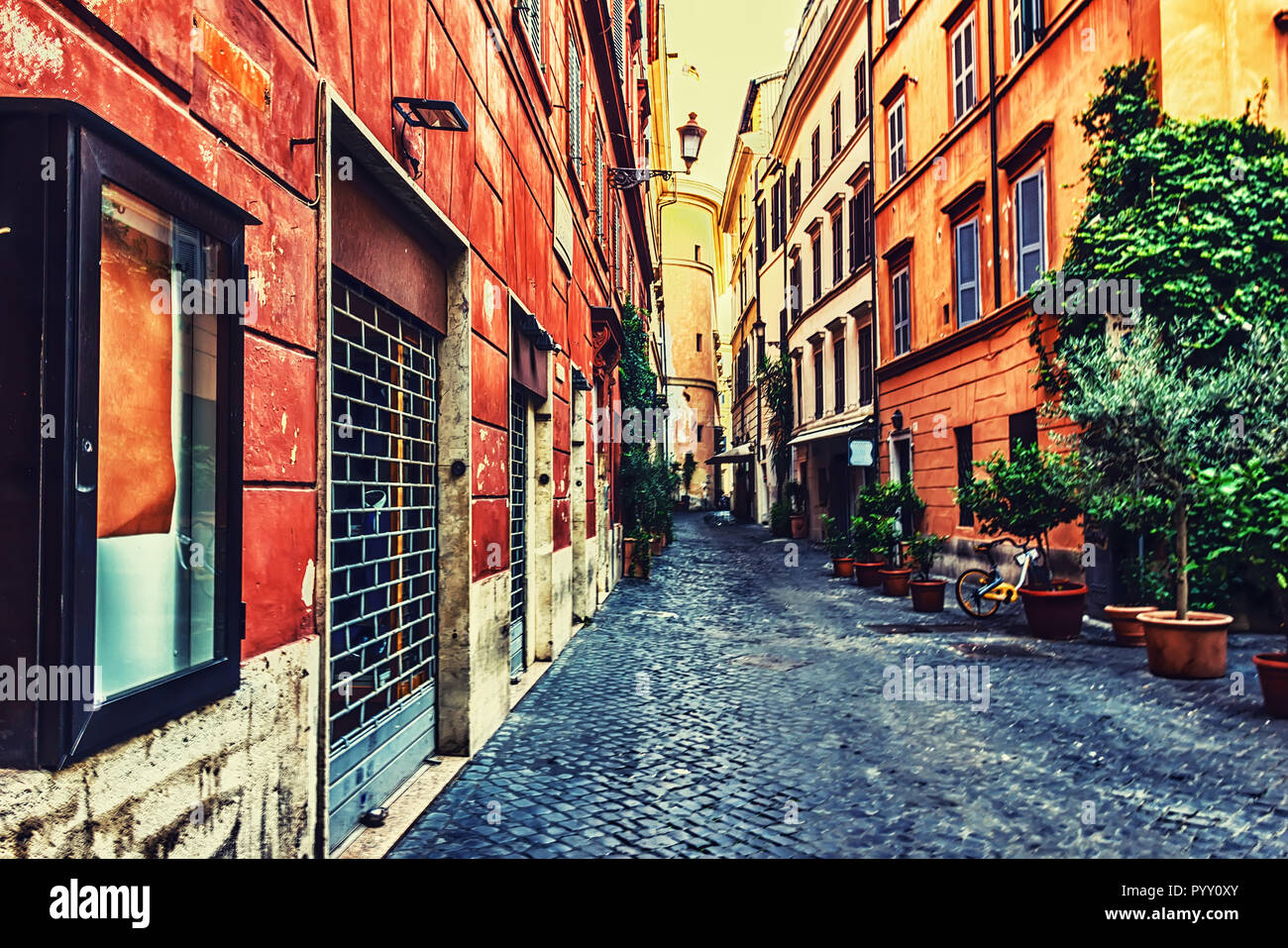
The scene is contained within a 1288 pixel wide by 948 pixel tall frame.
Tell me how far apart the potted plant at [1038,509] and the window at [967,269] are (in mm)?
4788

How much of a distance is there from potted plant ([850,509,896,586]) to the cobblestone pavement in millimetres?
5630

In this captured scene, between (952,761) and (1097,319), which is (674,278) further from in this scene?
(952,761)

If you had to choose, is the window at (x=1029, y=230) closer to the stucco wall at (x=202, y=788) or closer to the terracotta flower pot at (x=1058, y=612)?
the terracotta flower pot at (x=1058, y=612)

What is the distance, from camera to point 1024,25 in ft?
42.9

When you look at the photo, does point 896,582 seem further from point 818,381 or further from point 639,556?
point 818,381

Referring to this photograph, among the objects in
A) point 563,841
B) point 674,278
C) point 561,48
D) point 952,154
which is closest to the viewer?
point 563,841

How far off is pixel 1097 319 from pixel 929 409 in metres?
6.27

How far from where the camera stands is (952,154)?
15742mm

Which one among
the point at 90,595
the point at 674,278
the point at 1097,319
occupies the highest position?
the point at 674,278

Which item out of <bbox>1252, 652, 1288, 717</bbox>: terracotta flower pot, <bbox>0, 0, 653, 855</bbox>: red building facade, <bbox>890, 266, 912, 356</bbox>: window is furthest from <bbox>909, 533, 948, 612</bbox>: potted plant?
<bbox>0, 0, 653, 855</bbox>: red building facade

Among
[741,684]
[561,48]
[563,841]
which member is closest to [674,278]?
[561,48]

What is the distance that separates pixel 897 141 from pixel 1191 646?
14105mm

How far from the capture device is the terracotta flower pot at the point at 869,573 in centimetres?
1521

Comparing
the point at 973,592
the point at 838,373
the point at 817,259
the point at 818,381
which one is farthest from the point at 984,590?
the point at 817,259
